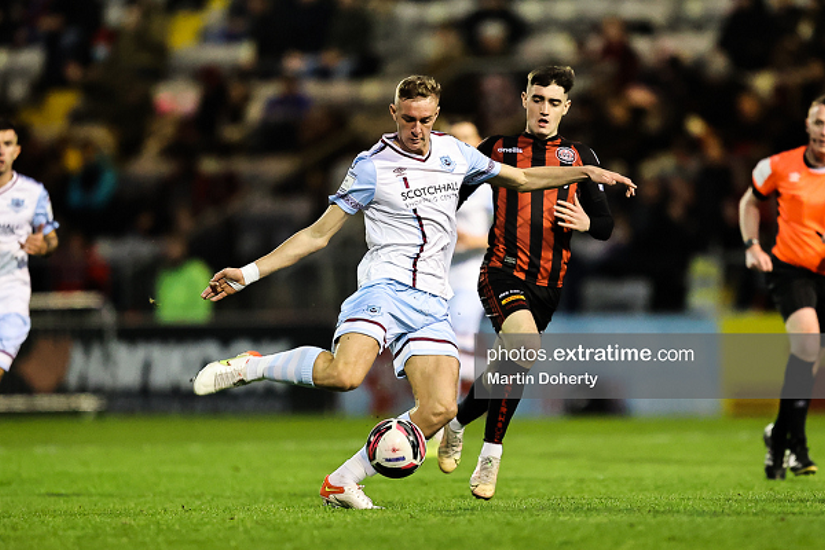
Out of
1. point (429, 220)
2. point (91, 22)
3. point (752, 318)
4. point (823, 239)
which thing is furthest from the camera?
point (91, 22)

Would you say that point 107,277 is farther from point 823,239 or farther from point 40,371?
point 823,239

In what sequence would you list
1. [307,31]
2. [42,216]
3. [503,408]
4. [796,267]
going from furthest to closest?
[307,31] < [42,216] < [796,267] < [503,408]

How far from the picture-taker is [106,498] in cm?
788

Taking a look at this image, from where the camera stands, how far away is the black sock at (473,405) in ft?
26.9

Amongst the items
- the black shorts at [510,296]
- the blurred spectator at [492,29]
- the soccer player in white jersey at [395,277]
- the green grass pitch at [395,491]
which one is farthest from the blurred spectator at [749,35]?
the soccer player in white jersey at [395,277]

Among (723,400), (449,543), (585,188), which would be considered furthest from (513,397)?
(723,400)

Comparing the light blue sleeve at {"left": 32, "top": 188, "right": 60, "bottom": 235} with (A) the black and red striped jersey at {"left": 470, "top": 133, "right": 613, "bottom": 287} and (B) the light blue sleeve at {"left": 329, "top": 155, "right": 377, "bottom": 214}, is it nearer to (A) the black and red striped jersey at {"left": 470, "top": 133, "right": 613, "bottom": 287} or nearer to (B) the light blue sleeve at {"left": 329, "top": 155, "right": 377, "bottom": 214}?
(B) the light blue sleeve at {"left": 329, "top": 155, "right": 377, "bottom": 214}

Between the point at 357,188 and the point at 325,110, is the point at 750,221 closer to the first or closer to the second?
the point at 357,188


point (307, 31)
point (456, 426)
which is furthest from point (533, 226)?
point (307, 31)

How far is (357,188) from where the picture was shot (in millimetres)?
7023

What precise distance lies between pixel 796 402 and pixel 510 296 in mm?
2589

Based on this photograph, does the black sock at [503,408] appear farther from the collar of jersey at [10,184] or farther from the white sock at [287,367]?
the collar of jersey at [10,184]

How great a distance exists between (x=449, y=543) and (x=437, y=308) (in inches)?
85.6

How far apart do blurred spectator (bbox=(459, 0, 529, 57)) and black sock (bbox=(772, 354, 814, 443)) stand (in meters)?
10.8
